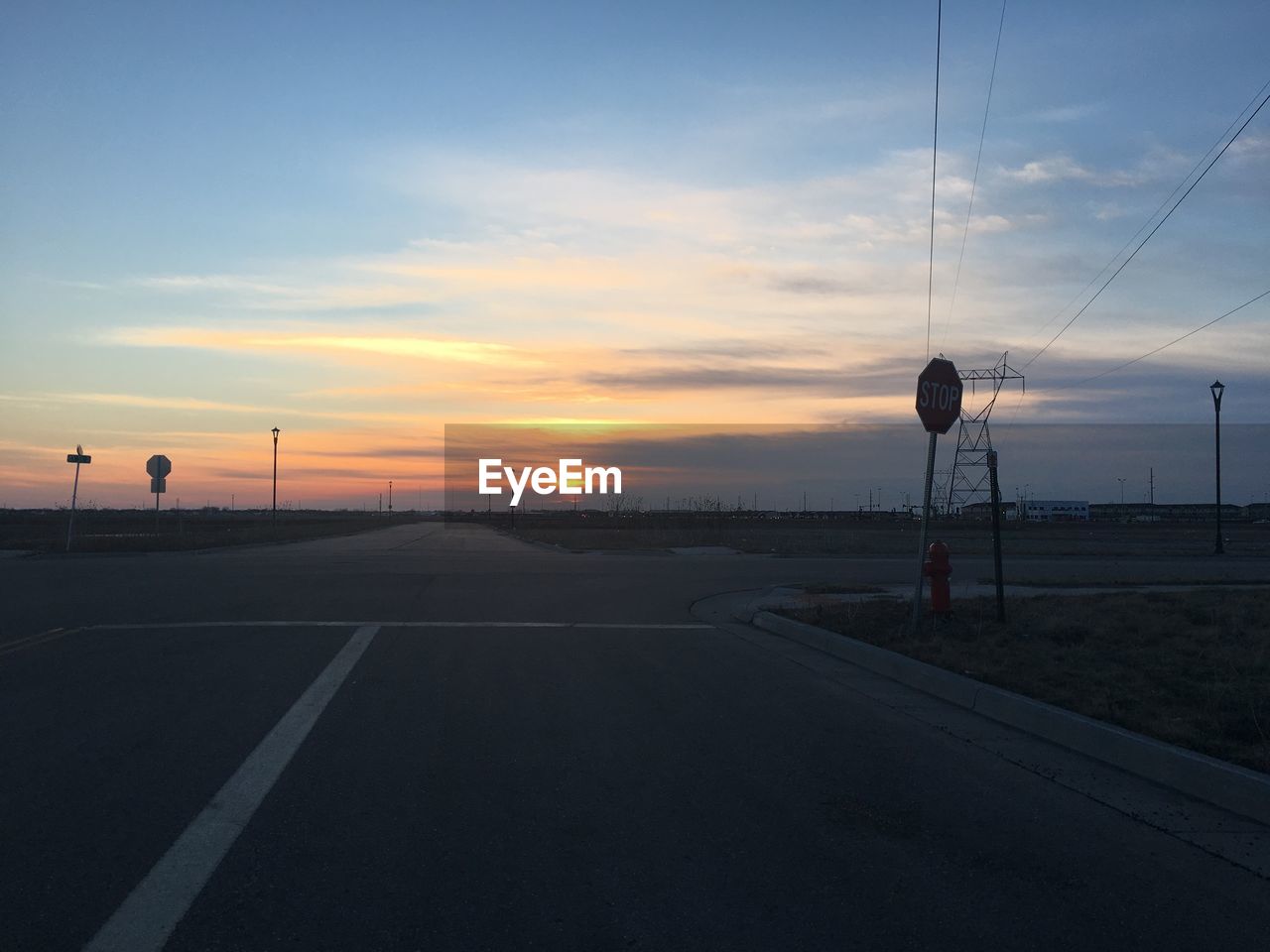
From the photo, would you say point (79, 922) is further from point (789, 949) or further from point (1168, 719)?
point (1168, 719)

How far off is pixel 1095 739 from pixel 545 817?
14.8 feet

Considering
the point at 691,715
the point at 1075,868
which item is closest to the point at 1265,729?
the point at 1075,868

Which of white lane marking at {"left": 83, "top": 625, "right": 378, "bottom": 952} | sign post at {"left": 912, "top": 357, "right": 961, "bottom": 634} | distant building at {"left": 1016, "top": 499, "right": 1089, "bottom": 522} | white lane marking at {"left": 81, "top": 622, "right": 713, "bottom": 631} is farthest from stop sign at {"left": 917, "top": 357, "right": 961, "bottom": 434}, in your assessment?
distant building at {"left": 1016, "top": 499, "right": 1089, "bottom": 522}

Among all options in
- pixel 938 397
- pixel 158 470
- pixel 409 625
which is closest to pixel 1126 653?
pixel 938 397

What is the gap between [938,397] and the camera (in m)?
13.9

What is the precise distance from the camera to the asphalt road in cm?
497

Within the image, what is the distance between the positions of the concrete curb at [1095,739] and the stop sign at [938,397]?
301 cm

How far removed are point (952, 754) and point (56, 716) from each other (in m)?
7.39

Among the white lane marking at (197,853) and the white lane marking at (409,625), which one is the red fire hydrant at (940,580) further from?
the white lane marking at (197,853)

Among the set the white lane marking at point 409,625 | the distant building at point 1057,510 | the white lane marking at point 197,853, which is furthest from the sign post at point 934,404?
the distant building at point 1057,510

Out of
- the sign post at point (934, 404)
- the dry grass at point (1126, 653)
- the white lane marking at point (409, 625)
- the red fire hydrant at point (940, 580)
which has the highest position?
the sign post at point (934, 404)

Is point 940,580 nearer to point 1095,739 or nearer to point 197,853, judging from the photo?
point 1095,739

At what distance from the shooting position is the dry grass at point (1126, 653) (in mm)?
8750

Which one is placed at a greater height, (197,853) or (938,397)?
(938,397)
